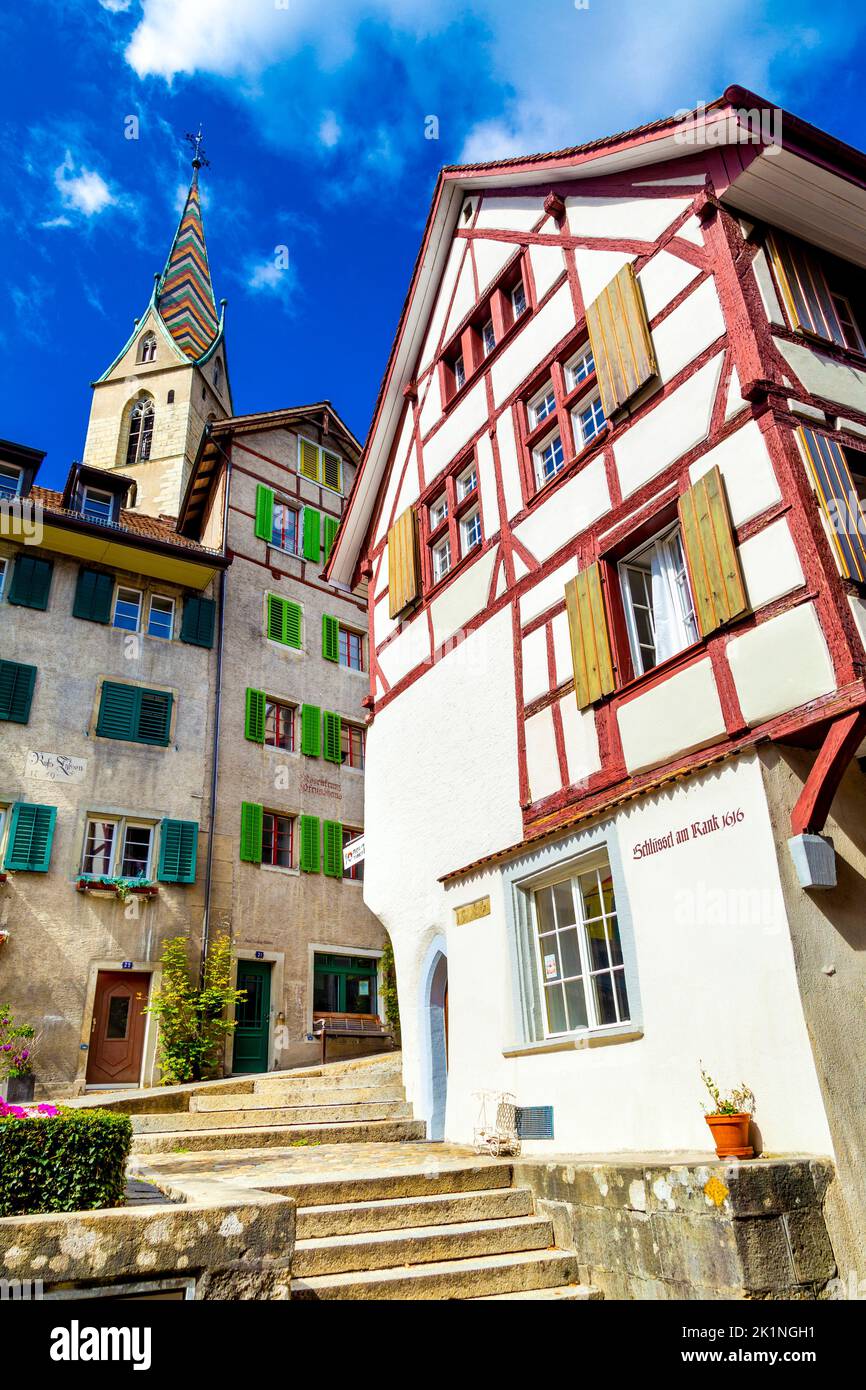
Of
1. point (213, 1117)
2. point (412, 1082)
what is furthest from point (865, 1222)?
point (213, 1117)

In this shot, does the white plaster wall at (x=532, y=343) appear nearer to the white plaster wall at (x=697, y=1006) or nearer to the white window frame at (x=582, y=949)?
the white plaster wall at (x=697, y=1006)

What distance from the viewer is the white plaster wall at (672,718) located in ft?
21.8

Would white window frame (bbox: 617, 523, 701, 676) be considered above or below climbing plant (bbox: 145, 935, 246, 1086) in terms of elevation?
above

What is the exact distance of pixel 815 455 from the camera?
668 centimetres

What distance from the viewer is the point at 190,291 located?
118 ft

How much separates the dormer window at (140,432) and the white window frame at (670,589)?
23938 millimetres

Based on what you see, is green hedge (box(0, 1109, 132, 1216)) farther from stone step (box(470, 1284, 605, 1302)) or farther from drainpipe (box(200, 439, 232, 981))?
drainpipe (box(200, 439, 232, 981))

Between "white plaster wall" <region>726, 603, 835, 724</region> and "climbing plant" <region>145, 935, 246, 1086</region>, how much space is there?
1153 cm

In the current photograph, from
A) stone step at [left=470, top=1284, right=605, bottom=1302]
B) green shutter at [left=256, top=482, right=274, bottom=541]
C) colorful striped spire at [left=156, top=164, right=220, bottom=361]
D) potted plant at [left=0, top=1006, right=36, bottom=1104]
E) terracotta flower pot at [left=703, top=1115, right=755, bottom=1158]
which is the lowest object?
stone step at [left=470, top=1284, right=605, bottom=1302]

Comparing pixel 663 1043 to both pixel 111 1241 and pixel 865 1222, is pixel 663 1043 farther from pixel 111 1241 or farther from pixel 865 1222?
pixel 111 1241

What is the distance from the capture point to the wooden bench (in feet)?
55.5

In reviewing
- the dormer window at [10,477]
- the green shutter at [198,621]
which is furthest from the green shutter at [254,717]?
the dormer window at [10,477]

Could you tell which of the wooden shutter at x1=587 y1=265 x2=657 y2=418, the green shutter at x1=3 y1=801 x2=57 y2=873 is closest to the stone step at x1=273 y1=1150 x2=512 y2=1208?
the wooden shutter at x1=587 y1=265 x2=657 y2=418

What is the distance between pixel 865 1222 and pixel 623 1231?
129cm
